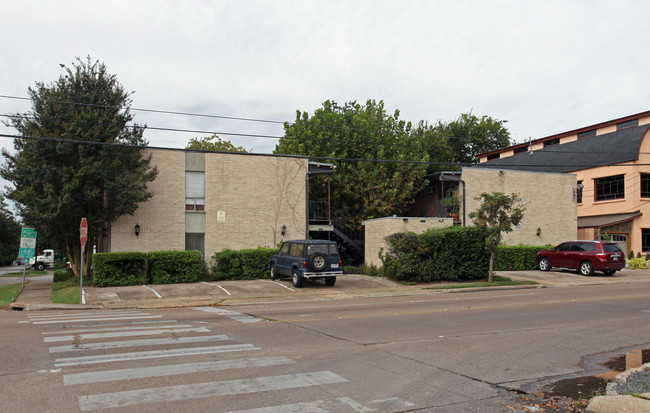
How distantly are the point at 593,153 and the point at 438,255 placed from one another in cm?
2264

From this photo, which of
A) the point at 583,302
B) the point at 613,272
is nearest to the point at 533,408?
the point at 583,302

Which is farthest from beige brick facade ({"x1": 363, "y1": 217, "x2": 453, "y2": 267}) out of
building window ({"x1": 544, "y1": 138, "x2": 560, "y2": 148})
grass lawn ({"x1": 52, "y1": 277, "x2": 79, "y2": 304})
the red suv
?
building window ({"x1": 544, "y1": 138, "x2": 560, "y2": 148})

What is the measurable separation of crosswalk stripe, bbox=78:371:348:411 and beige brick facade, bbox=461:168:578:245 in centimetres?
2533

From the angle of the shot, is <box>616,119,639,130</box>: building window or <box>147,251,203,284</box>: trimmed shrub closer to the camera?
<box>147,251,203,284</box>: trimmed shrub

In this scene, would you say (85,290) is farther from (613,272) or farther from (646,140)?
(646,140)

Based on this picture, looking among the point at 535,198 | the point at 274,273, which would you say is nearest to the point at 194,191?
the point at 274,273

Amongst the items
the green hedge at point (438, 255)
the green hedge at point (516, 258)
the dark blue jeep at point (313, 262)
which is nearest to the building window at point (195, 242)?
the dark blue jeep at point (313, 262)

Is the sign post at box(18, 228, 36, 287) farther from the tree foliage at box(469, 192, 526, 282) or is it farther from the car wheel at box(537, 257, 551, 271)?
the car wheel at box(537, 257, 551, 271)

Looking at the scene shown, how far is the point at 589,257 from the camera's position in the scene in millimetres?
25781

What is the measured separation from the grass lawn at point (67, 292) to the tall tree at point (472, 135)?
41.9m

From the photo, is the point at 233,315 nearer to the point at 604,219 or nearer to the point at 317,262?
the point at 317,262

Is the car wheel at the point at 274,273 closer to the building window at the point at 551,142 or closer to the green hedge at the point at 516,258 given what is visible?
the green hedge at the point at 516,258

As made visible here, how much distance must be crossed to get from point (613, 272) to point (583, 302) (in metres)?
12.9

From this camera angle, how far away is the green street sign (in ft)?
76.7
